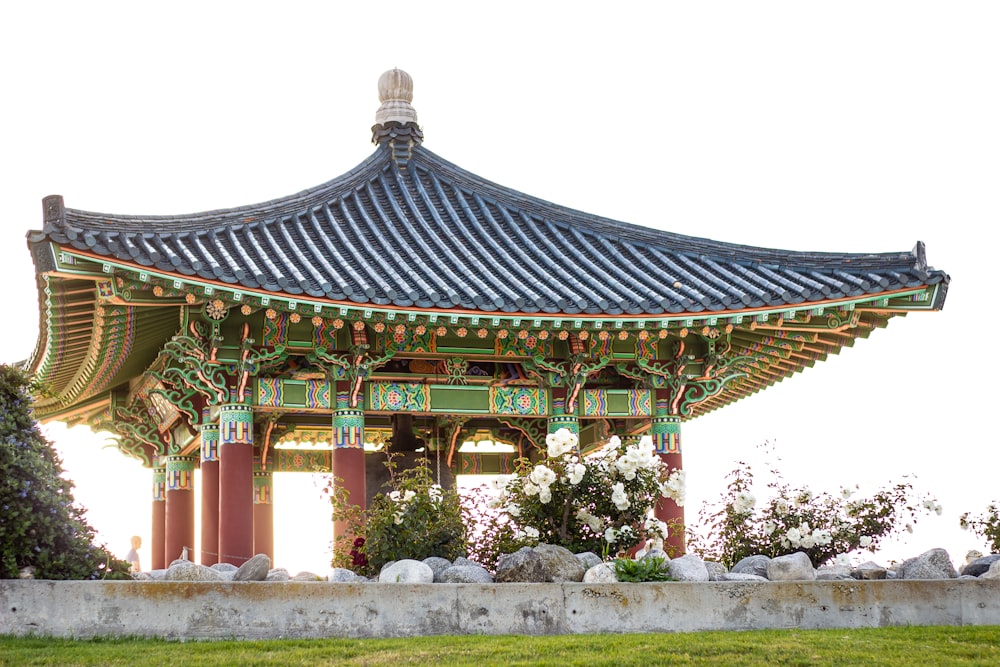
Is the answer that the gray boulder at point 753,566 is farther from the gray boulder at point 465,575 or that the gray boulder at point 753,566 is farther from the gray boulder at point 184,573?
the gray boulder at point 184,573

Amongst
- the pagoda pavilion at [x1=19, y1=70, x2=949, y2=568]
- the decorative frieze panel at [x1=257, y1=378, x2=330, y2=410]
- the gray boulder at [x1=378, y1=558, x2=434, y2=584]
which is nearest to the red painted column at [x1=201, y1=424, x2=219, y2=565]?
the pagoda pavilion at [x1=19, y1=70, x2=949, y2=568]

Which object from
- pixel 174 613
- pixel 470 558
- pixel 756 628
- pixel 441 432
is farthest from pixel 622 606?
pixel 441 432

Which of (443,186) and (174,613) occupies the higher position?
(443,186)

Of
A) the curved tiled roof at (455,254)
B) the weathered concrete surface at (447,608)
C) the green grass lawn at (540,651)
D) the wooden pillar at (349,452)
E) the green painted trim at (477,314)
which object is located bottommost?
the green grass lawn at (540,651)

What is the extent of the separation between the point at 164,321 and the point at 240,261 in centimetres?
134

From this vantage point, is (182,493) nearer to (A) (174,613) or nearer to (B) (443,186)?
(B) (443,186)

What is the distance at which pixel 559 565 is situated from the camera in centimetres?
1080

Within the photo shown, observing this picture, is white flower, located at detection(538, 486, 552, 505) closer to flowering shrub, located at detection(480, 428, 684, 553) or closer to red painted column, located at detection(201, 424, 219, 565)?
flowering shrub, located at detection(480, 428, 684, 553)

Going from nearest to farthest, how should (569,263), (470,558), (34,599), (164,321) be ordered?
(34,599) < (470,558) < (164,321) < (569,263)

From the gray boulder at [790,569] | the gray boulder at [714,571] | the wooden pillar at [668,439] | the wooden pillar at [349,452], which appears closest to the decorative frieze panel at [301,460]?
the wooden pillar at [349,452]

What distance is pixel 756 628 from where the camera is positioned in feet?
34.3

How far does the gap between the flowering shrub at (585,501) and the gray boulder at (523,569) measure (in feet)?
4.32

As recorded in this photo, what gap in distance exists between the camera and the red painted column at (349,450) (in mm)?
14711

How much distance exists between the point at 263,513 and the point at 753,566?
902 cm
